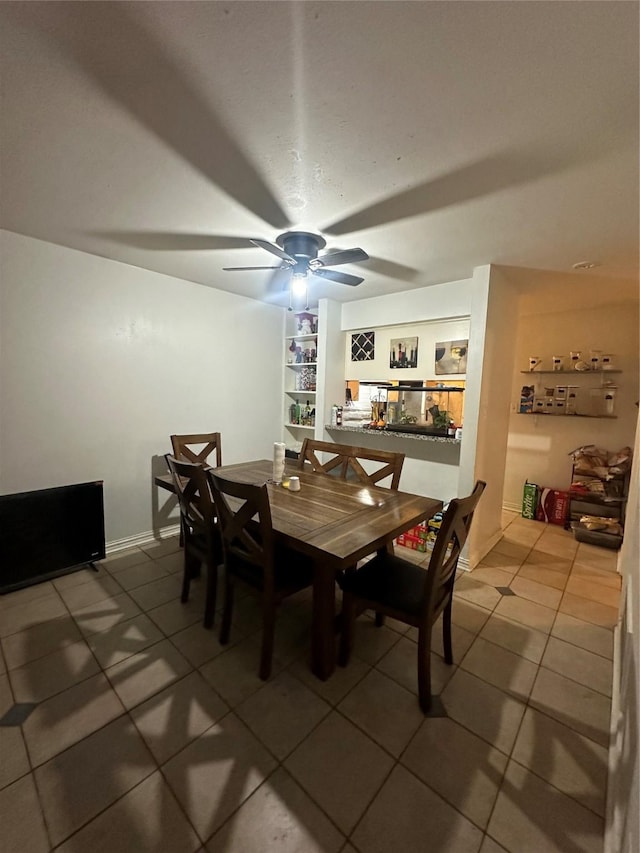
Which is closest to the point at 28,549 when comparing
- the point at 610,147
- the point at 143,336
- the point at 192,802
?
the point at 143,336

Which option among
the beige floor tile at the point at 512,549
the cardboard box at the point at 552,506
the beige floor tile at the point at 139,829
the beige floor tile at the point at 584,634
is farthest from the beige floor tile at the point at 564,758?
the cardboard box at the point at 552,506

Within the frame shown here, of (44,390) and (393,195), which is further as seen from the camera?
(44,390)

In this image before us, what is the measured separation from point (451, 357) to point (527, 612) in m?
2.06

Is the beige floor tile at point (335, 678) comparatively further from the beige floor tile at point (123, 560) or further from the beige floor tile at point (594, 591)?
the beige floor tile at point (594, 591)

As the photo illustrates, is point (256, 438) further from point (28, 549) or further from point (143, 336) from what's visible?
point (28, 549)

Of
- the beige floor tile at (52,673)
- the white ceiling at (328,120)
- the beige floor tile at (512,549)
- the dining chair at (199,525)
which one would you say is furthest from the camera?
the beige floor tile at (512,549)

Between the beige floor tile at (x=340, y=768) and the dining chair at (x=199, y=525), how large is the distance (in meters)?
0.89

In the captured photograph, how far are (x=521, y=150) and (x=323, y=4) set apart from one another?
893 millimetres

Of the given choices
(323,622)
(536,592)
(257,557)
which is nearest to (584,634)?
(536,592)

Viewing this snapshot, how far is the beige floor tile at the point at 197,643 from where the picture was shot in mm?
1725

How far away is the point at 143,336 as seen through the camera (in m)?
2.83

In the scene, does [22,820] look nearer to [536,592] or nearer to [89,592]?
[89,592]

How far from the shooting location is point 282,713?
4.69 ft

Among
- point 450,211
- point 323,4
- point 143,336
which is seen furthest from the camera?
point 143,336
